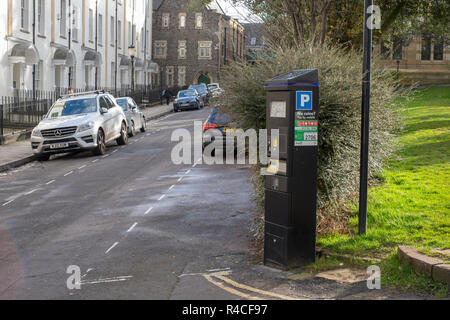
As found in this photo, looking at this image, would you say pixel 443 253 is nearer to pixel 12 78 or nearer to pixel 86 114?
pixel 86 114

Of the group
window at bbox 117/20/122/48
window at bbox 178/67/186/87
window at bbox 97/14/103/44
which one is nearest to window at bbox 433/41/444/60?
window at bbox 178/67/186/87

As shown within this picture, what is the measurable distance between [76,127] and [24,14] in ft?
53.5

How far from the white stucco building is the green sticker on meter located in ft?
85.8

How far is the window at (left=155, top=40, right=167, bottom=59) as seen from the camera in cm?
7606

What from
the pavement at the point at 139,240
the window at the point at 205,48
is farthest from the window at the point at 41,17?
the window at the point at 205,48

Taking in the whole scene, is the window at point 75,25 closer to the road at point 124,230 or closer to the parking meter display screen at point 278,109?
the road at point 124,230

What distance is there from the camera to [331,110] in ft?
27.9

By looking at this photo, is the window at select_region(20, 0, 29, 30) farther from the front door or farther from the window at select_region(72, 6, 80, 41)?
the front door

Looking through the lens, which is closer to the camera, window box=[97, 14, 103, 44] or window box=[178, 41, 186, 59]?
window box=[97, 14, 103, 44]

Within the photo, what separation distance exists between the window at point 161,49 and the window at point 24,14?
141 ft

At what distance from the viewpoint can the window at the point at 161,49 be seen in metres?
76.1

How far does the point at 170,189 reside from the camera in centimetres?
1348

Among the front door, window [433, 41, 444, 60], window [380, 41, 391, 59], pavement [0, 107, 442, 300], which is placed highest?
window [433, 41, 444, 60]

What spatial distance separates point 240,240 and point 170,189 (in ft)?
15.3
